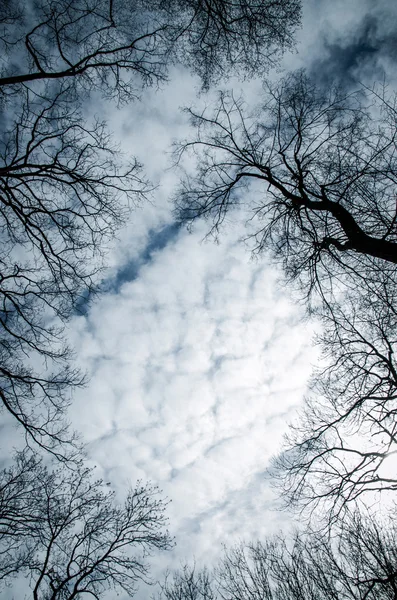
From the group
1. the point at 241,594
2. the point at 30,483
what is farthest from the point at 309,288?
the point at 241,594

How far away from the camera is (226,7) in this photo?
18.2 feet

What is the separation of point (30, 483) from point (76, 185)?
7.83m

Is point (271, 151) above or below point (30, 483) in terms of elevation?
above

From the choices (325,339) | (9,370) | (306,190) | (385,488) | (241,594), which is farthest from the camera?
(241,594)

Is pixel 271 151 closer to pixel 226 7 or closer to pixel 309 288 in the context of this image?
pixel 226 7

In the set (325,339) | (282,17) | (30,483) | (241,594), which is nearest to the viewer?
(282,17)

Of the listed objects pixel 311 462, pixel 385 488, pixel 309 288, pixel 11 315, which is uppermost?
pixel 11 315

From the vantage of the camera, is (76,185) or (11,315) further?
(76,185)

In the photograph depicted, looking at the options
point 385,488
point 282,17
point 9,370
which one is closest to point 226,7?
point 282,17

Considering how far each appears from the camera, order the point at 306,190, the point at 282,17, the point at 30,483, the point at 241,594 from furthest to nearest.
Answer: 1. the point at 241,594
2. the point at 30,483
3. the point at 306,190
4. the point at 282,17

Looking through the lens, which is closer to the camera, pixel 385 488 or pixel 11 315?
pixel 11 315

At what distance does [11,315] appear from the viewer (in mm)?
5961

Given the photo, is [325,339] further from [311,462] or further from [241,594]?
[241,594]

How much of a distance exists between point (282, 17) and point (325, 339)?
6546 mm
